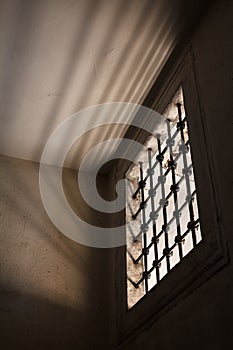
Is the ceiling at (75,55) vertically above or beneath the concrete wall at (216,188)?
above

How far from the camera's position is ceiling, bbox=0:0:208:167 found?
2758mm

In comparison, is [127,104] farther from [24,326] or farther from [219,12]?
[24,326]

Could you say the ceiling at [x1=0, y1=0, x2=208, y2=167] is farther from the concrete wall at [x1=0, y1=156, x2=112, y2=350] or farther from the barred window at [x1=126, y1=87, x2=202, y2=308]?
the concrete wall at [x1=0, y1=156, x2=112, y2=350]

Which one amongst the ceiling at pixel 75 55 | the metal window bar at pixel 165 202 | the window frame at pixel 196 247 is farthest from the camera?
the ceiling at pixel 75 55

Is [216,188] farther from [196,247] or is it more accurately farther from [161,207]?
[161,207]

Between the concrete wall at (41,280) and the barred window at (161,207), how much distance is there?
38 centimetres

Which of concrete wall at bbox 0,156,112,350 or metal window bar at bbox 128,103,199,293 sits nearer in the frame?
metal window bar at bbox 128,103,199,293

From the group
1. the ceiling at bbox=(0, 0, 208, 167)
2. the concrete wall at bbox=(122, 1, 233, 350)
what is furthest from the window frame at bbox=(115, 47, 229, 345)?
the ceiling at bbox=(0, 0, 208, 167)

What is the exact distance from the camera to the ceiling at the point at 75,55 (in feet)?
9.05

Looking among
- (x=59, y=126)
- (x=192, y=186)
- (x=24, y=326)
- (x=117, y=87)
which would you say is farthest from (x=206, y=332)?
(x=59, y=126)

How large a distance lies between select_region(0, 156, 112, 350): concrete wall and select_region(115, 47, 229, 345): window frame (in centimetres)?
27

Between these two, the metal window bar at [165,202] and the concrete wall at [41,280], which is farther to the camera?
the concrete wall at [41,280]

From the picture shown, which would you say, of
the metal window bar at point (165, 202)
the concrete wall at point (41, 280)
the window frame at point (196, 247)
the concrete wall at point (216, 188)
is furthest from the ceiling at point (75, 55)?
the concrete wall at point (41, 280)

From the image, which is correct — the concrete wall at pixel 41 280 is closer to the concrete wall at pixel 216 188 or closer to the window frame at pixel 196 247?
the window frame at pixel 196 247
